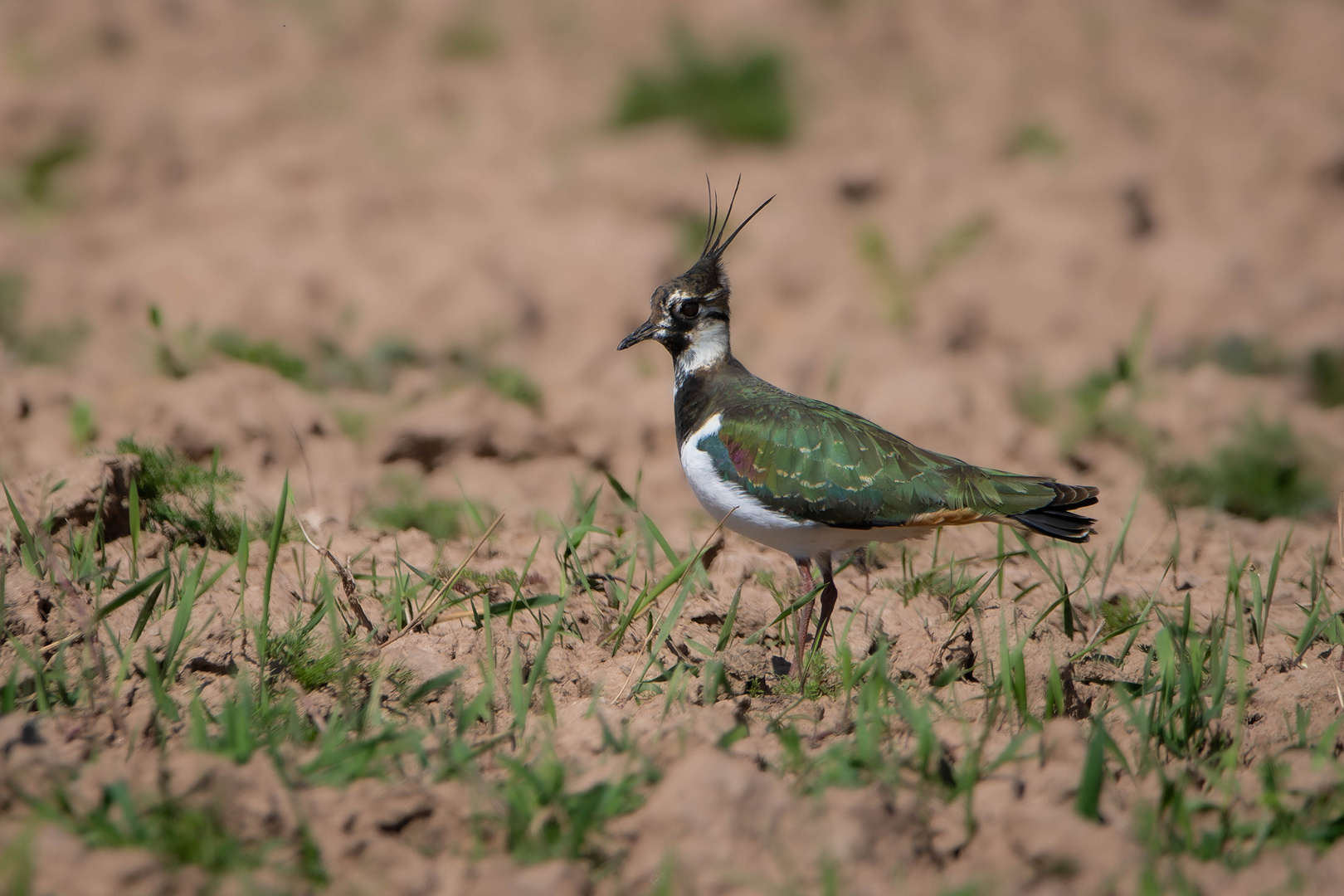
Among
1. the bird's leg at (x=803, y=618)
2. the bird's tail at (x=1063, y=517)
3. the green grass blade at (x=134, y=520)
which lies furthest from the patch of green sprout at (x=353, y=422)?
the bird's tail at (x=1063, y=517)

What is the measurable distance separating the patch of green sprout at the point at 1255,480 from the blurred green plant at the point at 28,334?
581cm

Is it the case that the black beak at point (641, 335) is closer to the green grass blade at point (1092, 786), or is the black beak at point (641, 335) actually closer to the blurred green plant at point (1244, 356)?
the green grass blade at point (1092, 786)

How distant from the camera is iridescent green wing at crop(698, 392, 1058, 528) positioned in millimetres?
3730

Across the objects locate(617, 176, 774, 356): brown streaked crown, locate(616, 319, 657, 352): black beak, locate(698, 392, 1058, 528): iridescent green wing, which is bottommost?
locate(698, 392, 1058, 528): iridescent green wing

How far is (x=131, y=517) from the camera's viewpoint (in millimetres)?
3656

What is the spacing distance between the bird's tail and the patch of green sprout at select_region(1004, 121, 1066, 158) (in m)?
4.74

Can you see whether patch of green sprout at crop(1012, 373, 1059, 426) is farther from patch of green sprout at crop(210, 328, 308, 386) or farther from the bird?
patch of green sprout at crop(210, 328, 308, 386)

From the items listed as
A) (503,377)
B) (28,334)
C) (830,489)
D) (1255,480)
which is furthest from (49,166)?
(1255,480)

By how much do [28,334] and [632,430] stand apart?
3365 mm

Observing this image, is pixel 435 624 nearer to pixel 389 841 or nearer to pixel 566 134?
pixel 389 841

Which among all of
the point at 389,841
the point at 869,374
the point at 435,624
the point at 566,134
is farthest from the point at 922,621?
the point at 566,134

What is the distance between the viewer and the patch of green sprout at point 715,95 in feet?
26.7

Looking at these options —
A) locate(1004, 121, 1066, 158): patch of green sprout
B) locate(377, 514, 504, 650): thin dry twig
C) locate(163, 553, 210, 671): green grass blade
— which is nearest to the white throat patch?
locate(377, 514, 504, 650): thin dry twig

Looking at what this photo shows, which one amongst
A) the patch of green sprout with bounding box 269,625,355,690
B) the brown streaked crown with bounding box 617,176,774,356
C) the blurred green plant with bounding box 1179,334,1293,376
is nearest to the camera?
the patch of green sprout with bounding box 269,625,355,690
